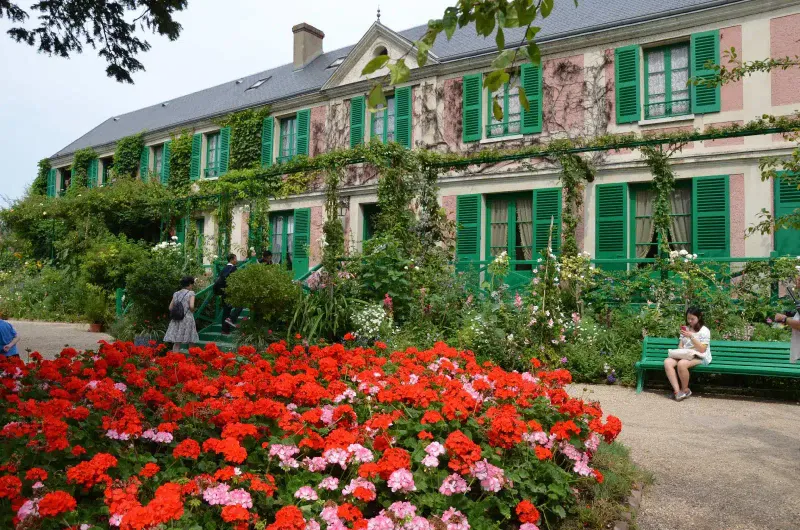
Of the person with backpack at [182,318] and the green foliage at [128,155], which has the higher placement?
the green foliage at [128,155]

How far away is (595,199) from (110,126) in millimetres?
21471

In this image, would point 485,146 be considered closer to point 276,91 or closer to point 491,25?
point 276,91

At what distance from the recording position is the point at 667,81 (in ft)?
35.7

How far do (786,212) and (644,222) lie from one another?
2.27m

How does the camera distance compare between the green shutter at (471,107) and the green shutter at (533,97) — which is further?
the green shutter at (471,107)

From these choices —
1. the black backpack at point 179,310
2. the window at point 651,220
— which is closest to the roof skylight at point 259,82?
the black backpack at point 179,310

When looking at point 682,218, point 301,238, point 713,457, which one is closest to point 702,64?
point 682,218

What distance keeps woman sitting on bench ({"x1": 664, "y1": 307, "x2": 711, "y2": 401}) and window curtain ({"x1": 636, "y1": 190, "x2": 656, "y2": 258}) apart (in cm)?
467

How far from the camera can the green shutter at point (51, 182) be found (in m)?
23.6

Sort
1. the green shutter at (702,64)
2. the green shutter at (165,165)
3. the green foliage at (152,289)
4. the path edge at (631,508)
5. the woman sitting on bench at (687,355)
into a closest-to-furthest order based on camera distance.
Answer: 1. the path edge at (631,508)
2. the woman sitting on bench at (687,355)
3. the green foliage at (152,289)
4. the green shutter at (702,64)
5. the green shutter at (165,165)

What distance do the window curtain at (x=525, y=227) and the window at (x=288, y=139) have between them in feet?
22.2

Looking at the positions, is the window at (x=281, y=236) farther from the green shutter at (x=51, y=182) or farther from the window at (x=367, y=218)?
the green shutter at (x=51, y=182)

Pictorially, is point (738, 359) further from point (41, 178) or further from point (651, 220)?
point (41, 178)

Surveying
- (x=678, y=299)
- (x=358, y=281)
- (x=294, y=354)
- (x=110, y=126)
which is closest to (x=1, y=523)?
(x=294, y=354)
